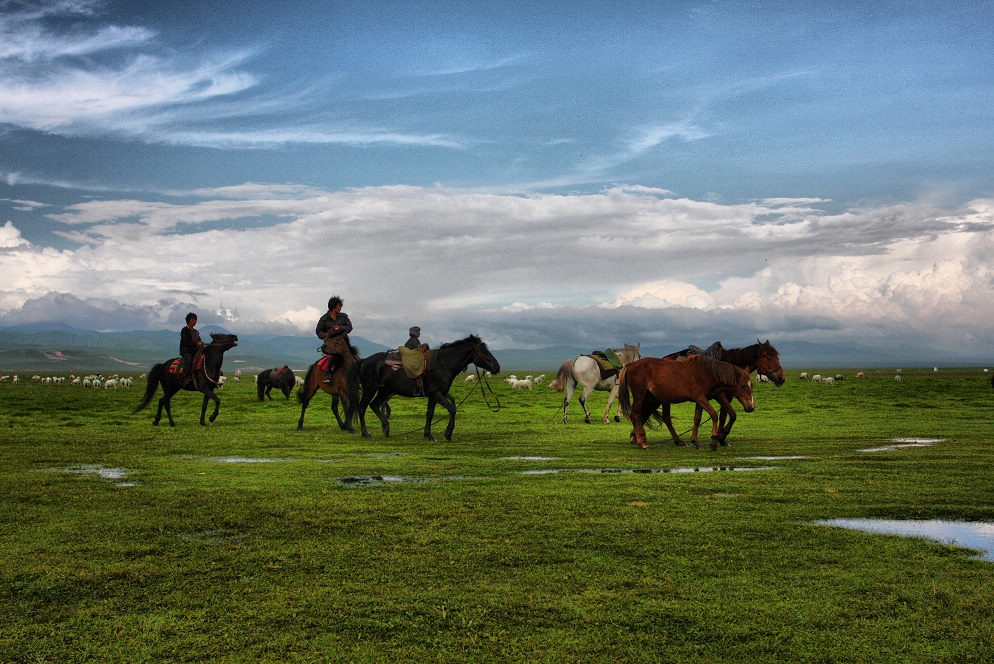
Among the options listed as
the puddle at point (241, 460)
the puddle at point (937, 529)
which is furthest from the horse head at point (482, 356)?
the puddle at point (937, 529)

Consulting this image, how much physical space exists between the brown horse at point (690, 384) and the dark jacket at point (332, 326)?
8269mm

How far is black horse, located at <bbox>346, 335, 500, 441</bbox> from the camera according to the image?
2058 centimetres

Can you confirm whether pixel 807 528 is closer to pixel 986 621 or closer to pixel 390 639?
pixel 986 621

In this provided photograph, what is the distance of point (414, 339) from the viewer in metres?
24.0

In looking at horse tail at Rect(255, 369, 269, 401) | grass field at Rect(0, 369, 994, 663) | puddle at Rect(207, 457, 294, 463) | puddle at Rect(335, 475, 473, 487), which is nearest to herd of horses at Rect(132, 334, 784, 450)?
grass field at Rect(0, 369, 994, 663)

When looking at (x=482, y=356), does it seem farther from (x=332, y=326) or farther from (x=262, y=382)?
(x=262, y=382)

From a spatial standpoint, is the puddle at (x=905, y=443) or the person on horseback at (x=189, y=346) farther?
the person on horseback at (x=189, y=346)

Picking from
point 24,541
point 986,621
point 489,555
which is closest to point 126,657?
point 489,555

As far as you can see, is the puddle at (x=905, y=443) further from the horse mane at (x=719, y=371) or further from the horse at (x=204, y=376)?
the horse at (x=204, y=376)

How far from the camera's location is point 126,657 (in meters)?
5.19

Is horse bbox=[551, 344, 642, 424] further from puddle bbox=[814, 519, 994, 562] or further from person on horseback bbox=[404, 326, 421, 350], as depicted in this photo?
puddle bbox=[814, 519, 994, 562]

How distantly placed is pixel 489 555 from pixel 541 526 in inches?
60.8

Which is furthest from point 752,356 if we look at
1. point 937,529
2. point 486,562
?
point 486,562

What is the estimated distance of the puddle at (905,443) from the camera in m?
17.8
